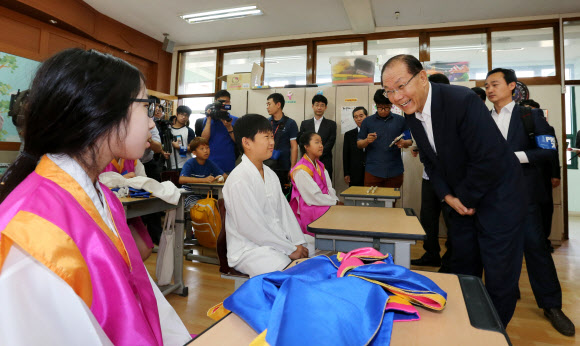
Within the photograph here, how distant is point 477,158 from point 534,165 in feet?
3.00

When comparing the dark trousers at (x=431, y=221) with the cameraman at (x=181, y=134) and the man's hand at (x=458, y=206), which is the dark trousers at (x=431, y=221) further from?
the cameraman at (x=181, y=134)

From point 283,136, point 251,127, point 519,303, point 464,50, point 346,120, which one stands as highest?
point 464,50

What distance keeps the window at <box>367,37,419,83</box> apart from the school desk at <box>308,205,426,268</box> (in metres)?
4.73

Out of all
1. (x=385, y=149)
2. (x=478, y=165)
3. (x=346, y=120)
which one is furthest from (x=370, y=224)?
(x=346, y=120)

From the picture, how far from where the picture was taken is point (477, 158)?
4.73 ft

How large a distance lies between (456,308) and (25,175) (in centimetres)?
100

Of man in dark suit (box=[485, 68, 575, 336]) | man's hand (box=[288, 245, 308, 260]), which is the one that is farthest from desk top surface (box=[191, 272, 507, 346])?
man in dark suit (box=[485, 68, 575, 336])

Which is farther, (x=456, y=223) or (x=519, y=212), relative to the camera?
(x=456, y=223)

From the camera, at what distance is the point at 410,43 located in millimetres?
5707

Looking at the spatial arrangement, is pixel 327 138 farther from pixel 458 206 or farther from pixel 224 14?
pixel 458 206

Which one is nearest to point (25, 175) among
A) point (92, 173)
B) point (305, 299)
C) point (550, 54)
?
point (92, 173)

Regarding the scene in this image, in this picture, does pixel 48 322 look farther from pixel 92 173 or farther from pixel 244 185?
pixel 244 185

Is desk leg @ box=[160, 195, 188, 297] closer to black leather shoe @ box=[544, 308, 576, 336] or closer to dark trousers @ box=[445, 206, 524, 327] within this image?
dark trousers @ box=[445, 206, 524, 327]

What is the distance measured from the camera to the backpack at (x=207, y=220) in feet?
10.4
